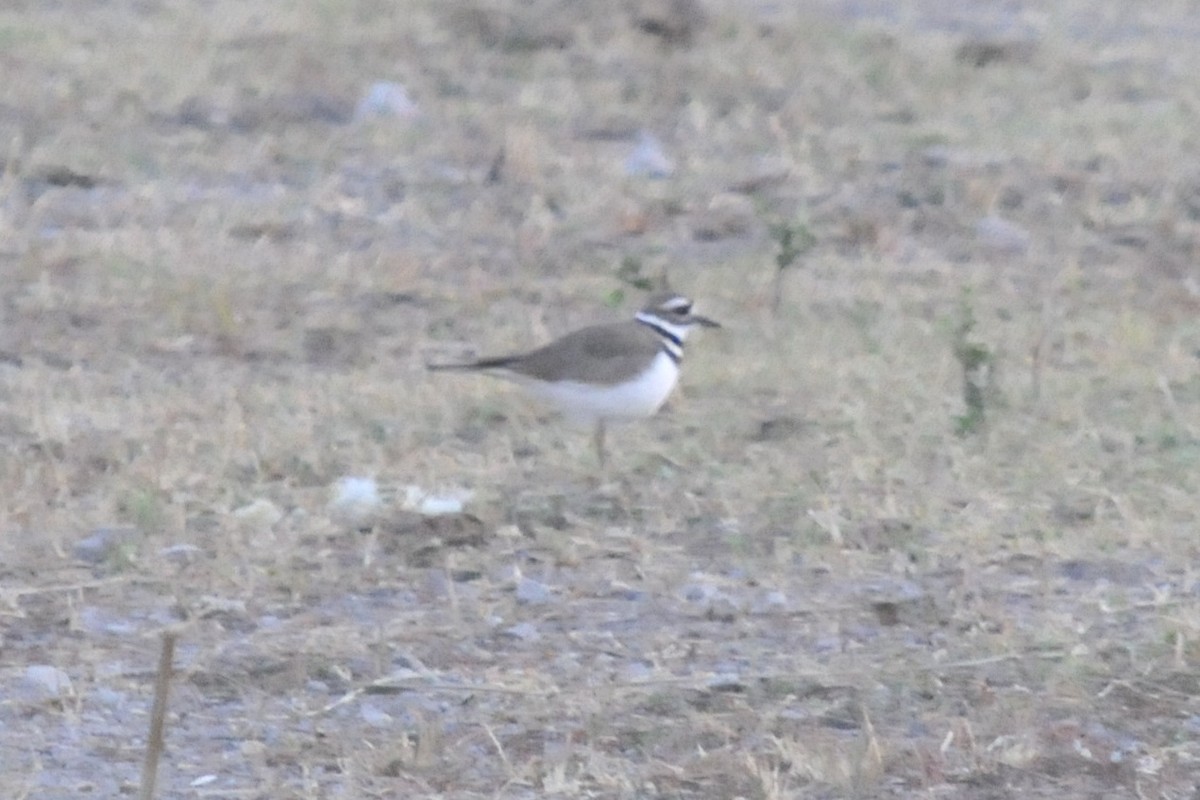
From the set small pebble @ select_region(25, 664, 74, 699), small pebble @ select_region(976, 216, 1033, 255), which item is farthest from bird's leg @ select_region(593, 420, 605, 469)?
small pebble @ select_region(976, 216, 1033, 255)

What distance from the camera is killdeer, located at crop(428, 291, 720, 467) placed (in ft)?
24.5

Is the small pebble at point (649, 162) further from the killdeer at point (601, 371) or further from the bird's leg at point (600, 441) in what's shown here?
the bird's leg at point (600, 441)

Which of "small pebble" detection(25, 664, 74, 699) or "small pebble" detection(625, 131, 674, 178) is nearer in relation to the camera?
"small pebble" detection(25, 664, 74, 699)

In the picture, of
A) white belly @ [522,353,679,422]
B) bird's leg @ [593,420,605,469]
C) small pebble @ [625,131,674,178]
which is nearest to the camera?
bird's leg @ [593,420,605,469]

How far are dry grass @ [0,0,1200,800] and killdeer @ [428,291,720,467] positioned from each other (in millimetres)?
Result: 140

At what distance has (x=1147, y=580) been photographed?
6.26 metres

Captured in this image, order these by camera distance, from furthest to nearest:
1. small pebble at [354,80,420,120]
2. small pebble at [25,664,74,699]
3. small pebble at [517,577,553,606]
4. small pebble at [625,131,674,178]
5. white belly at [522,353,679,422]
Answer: small pebble at [354,80,420,120]
small pebble at [625,131,674,178]
white belly at [522,353,679,422]
small pebble at [517,577,553,606]
small pebble at [25,664,74,699]

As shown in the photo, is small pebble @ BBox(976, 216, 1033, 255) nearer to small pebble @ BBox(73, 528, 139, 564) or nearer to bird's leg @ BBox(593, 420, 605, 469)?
bird's leg @ BBox(593, 420, 605, 469)

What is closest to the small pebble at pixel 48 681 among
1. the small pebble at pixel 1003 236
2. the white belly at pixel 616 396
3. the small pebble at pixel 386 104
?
the white belly at pixel 616 396

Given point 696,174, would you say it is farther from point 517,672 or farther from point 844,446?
point 517,672

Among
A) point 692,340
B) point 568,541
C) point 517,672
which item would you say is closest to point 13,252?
point 692,340

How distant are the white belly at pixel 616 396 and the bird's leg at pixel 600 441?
0.08ft

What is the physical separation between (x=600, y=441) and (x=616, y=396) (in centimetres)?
13

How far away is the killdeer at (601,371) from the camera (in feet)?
24.5
